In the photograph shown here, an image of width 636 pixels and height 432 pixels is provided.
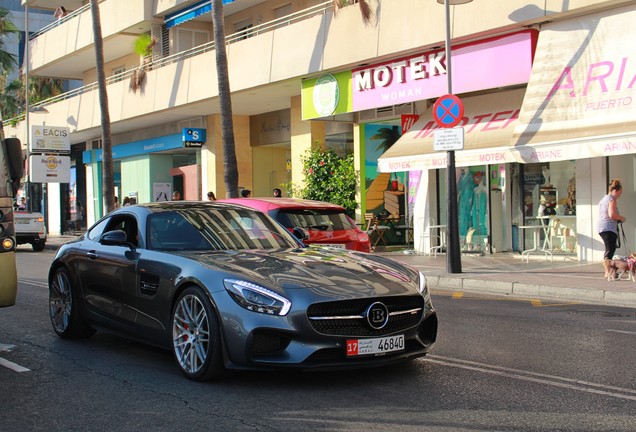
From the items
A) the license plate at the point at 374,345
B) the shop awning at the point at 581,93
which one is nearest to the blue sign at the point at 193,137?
Answer: the shop awning at the point at 581,93

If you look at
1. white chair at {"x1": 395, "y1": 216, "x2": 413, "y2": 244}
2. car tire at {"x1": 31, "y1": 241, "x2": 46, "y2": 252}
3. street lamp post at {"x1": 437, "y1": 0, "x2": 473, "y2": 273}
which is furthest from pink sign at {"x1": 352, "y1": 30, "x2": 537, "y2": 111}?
car tire at {"x1": 31, "y1": 241, "x2": 46, "y2": 252}

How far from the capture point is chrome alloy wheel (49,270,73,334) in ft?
26.0

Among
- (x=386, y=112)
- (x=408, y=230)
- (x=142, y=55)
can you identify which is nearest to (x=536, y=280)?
(x=386, y=112)

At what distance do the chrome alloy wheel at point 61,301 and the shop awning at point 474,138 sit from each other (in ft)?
31.5

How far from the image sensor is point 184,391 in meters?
5.66

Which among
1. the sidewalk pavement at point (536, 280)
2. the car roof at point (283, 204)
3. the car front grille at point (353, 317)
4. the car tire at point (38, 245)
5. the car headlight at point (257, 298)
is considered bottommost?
the sidewalk pavement at point (536, 280)

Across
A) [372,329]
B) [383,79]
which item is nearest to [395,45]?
[383,79]

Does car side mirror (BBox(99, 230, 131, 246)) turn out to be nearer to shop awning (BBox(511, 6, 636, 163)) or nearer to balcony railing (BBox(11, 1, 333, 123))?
shop awning (BBox(511, 6, 636, 163))

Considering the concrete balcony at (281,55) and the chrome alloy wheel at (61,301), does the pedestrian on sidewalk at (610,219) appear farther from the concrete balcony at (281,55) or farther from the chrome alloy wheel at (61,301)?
the chrome alloy wheel at (61,301)

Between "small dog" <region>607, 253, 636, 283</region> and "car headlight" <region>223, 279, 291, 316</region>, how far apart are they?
9.14 m

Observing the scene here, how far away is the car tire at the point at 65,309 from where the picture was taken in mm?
7809

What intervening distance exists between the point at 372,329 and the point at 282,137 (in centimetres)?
2227

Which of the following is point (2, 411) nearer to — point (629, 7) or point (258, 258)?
point (258, 258)

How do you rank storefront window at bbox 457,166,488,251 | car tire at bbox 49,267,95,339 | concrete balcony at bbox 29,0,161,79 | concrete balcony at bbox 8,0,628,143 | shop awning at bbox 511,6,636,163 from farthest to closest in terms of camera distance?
1. concrete balcony at bbox 29,0,161,79
2. storefront window at bbox 457,166,488,251
3. concrete balcony at bbox 8,0,628,143
4. shop awning at bbox 511,6,636,163
5. car tire at bbox 49,267,95,339
